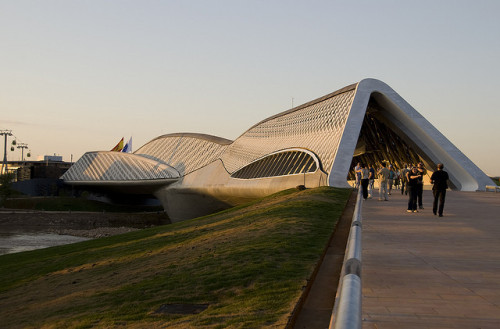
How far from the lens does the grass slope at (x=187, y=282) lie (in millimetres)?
7434

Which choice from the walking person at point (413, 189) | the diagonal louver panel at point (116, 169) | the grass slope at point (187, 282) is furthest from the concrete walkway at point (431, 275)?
the diagonal louver panel at point (116, 169)

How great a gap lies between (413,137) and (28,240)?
30.5 m

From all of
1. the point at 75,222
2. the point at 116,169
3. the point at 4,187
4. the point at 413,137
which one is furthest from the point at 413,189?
the point at 4,187

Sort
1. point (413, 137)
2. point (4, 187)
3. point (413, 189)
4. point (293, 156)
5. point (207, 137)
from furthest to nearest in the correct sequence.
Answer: point (4, 187)
point (207, 137)
point (293, 156)
point (413, 137)
point (413, 189)

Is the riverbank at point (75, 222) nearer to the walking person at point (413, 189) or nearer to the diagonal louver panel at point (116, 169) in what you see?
the diagonal louver panel at point (116, 169)

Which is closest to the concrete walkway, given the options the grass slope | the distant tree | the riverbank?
the grass slope

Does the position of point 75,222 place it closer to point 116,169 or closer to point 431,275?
point 116,169

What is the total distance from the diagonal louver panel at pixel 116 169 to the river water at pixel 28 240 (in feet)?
67.0

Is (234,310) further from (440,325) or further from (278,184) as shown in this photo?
(278,184)

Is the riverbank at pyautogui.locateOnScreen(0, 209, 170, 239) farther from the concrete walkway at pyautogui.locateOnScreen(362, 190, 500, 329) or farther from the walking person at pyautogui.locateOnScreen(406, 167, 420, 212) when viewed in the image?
the concrete walkway at pyautogui.locateOnScreen(362, 190, 500, 329)

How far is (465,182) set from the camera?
126 ft

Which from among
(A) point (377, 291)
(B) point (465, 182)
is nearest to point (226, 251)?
(A) point (377, 291)

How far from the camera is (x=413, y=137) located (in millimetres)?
40938

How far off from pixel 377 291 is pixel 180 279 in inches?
144
